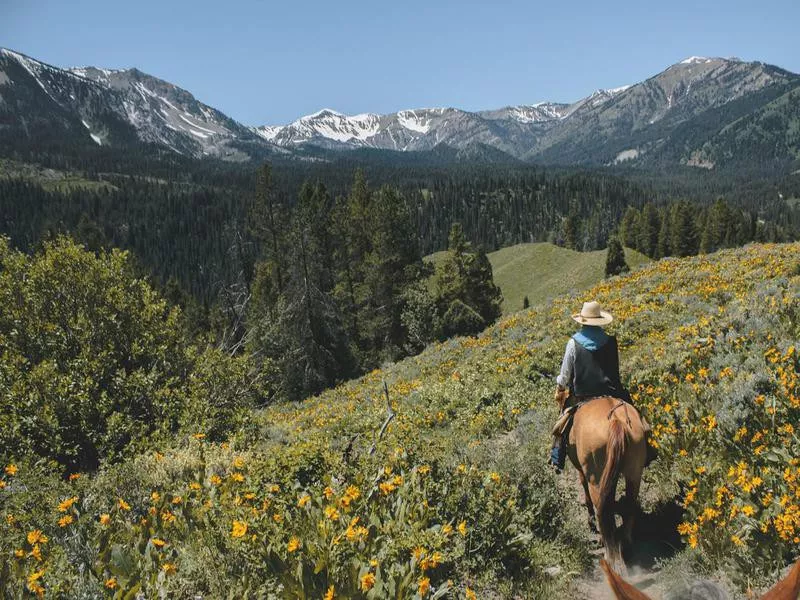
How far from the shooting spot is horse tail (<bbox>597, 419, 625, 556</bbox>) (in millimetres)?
5883

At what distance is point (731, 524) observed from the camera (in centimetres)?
534

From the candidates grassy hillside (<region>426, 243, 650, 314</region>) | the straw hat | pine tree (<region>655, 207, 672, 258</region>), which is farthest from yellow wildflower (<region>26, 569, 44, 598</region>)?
pine tree (<region>655, 207, 672, 258</region>)

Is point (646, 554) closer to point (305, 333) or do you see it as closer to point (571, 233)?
point (305, 333)

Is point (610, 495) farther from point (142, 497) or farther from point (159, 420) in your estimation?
point (159, 420)

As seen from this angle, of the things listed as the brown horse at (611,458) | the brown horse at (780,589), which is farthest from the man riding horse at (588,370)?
the brown horse at (780,589)

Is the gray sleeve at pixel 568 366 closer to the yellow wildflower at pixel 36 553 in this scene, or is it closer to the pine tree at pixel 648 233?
the yellow wildflower at pixel 36 553

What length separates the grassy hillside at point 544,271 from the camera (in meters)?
63.5

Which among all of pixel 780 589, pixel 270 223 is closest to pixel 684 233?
pixel 270 223

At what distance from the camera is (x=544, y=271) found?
7338cm

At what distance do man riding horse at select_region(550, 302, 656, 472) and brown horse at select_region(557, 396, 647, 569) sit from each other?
0.46m

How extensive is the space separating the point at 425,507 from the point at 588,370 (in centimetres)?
317

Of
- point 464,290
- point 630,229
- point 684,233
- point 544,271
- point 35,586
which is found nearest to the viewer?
→ point 35,586

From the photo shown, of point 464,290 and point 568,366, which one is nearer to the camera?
point 568,366

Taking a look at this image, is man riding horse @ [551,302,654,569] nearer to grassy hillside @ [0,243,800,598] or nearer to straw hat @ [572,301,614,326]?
straw hat @ [572,301,614,326]
